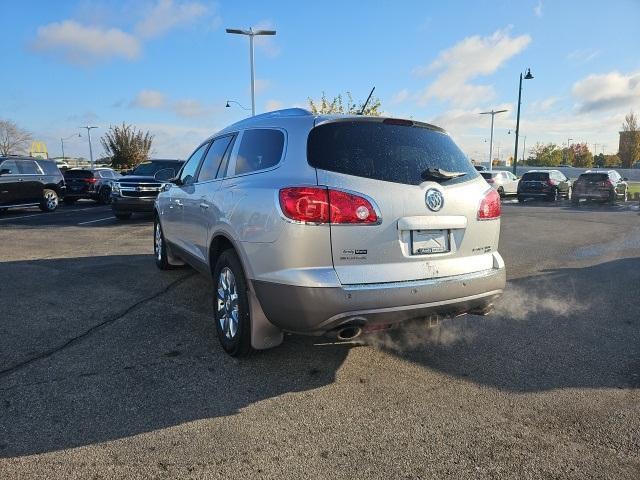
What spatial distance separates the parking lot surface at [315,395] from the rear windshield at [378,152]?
1.46 m

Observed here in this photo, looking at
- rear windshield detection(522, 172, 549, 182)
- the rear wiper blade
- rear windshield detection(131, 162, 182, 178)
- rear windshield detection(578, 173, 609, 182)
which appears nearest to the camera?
the rear wiper blade

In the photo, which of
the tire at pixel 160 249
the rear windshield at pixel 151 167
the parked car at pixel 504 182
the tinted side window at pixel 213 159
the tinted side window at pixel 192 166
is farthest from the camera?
the parked car at pixel 504 182

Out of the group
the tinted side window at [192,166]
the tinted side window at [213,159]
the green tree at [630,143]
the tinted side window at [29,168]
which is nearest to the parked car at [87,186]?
the tinted side window at [29,168]

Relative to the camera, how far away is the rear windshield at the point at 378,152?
3248mm

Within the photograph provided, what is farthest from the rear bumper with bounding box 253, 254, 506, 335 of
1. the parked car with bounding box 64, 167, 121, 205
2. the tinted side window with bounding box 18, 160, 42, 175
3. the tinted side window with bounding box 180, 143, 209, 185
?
the parked car with bounding box 64, 167, 121, 205

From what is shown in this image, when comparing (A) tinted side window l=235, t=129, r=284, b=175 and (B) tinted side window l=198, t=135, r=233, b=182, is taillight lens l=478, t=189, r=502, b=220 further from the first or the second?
(B) tinted side window l=198, t=135, r=233, b=182

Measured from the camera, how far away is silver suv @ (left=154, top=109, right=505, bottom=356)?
3.06 meters

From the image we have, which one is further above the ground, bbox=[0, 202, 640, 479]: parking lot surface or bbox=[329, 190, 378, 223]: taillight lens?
bbox=[329, 190, 378, 223]: taillight lens

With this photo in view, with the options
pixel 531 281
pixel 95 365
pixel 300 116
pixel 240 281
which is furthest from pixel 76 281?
pixel 531 281

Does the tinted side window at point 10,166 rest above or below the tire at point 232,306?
above

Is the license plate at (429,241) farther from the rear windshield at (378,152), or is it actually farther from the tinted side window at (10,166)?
the tinted side window at (10,166)

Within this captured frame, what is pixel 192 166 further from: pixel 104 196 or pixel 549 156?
pixel 549 156

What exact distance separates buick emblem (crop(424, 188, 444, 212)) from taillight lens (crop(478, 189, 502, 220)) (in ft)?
1.48

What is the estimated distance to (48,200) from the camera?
17.3 m
